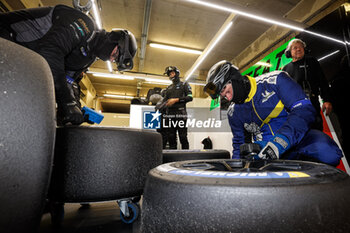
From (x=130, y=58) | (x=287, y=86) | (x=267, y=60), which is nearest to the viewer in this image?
(x=287, y=86)

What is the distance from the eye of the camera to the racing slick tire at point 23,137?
30 cm

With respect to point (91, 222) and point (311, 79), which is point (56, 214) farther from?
point (311, 79)

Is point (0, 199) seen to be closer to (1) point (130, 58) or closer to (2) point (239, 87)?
(2) point (239, 87)

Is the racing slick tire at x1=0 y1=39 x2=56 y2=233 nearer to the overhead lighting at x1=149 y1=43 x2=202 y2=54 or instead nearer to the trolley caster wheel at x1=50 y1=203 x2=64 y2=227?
the trolley caster wheel at x1=50 y1=203 x2=64 y2=227

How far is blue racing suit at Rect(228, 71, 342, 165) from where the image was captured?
0.96 m

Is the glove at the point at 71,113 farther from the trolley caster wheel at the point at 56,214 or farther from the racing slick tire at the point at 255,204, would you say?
the racing slick tire at the point at 255,204

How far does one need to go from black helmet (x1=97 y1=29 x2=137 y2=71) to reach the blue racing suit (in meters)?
0.99

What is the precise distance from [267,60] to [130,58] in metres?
3.63

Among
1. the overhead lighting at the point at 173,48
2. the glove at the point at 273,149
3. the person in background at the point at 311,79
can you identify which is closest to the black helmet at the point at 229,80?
the glove at the point at 273,149

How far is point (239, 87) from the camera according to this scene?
129 centimetres

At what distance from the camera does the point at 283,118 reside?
1282 mm

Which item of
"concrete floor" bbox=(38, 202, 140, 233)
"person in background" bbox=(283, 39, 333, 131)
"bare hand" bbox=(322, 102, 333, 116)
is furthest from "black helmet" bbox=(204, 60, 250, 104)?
"bare hand" bbox=(322, 102, 333, 116)

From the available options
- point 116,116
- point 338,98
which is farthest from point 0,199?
point 116,116

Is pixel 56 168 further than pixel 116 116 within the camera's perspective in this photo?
No
